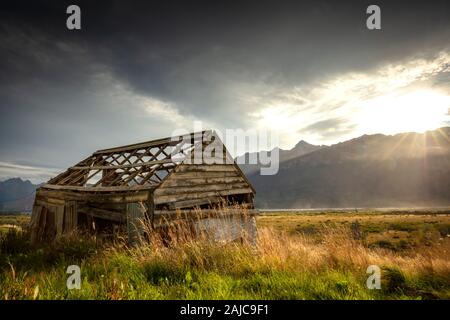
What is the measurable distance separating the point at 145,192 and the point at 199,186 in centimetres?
266

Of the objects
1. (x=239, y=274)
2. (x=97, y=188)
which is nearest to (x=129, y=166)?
(x=97, y=188)

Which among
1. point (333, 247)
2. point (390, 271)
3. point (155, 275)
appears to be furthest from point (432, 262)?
point (155, 275)

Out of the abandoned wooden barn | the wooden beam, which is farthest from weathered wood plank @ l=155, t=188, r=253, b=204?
the wooden beam

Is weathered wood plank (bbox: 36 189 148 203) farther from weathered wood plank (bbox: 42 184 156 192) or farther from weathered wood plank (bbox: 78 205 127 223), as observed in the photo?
weathered wood plank (bbox: 78 205 127 223)

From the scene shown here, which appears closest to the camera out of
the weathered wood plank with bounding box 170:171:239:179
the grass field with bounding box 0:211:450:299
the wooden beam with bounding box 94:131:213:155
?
the grass field with bounding box 0:211:450:299

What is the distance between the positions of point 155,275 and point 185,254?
2.21ft

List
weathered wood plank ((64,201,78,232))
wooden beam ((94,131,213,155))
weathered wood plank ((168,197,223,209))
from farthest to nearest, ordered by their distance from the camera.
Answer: wooden beam ((94,131,213,155)) → weathered wood plank ((64,201,78,232)) → weathered wood plank ((168,197,223,209))

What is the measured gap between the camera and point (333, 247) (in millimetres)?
6129

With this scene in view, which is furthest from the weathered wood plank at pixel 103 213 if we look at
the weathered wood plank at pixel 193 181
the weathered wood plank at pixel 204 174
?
the weathered wood plank at pixel 204 174

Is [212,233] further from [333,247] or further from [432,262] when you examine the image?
[432,262]

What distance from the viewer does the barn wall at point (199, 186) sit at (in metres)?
10.7

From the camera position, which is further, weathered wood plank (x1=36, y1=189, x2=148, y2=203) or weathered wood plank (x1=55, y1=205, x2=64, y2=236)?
weathered wood plank (x1=55, y1=205, x2=64, y2=236)

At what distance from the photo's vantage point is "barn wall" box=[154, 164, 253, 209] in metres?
10.7

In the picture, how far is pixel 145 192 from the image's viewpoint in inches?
401
